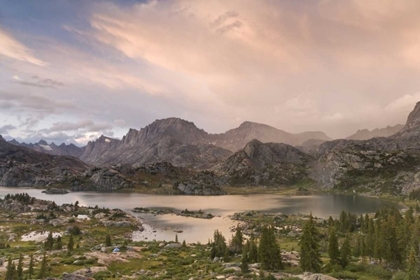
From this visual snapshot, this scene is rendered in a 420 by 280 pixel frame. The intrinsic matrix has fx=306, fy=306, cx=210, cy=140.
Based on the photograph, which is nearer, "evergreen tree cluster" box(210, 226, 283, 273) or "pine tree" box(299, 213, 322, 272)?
"pine tree" box(299, 213, 322, 272)

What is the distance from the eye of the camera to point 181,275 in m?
55.4

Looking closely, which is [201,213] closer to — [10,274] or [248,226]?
[248,226]

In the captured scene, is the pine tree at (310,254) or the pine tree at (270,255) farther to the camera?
the pine tree at (270,255)

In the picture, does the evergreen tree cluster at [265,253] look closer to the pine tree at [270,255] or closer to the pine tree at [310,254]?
the pine tree at [270,255]

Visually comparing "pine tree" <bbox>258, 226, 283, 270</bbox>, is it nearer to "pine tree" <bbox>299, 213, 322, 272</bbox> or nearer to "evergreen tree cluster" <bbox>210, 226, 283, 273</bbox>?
"evergreen tree cluster" <bbox>210, 226, 283, 273</bbox>

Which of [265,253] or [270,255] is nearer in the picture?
[270,255]

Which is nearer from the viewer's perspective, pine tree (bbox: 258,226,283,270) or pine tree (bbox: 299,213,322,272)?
pine tree (bbox: 299,213,322,272)

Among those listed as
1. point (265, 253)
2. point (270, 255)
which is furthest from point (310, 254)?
point (265, 253)

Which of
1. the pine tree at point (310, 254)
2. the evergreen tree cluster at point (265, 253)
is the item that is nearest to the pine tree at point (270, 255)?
the evergreen tree cluster at point (265, 253)

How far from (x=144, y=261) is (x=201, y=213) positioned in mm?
108030

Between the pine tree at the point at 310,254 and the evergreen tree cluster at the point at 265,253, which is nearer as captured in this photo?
the pine tree at the point at 310,254

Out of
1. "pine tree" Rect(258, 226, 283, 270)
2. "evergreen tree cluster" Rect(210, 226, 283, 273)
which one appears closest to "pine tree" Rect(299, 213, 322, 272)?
"pine tree" Rect(258, 226, 283, 270)

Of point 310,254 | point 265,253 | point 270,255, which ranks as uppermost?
point 310,254

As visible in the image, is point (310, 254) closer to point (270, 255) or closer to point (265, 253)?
point (270, 255)
